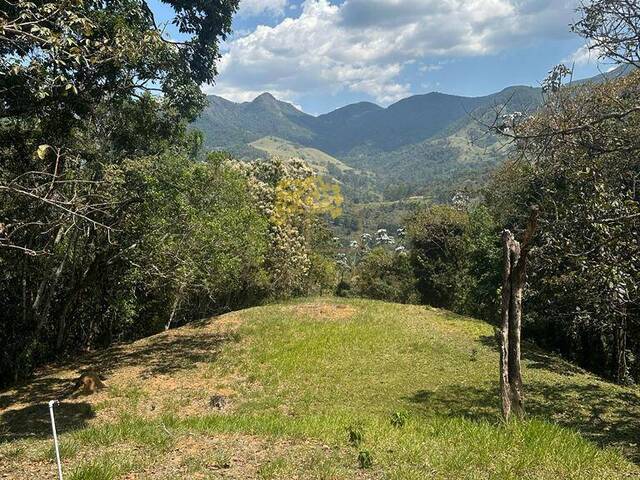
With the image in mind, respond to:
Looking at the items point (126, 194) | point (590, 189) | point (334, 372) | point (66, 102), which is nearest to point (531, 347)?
point (334, 372)

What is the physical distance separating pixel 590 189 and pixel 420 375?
393 inches

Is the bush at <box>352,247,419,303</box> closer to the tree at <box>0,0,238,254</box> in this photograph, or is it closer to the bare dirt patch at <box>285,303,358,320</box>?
the bare dirt patch at <box>285,303,358,320</box>

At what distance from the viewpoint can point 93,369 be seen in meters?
20.4

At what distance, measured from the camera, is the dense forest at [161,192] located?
29.3ft

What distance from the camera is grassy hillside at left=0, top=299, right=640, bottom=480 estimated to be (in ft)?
23.4

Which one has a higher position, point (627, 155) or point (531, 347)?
point (627, 155)

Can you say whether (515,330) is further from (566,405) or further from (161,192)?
(161,192)

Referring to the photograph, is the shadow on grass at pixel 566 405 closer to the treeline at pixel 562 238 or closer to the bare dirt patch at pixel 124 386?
the treeline at pixel 562 238

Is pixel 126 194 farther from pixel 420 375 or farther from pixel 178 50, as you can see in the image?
pixel 420 375

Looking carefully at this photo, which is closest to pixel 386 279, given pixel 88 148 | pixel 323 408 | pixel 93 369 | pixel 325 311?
pixel 325 311

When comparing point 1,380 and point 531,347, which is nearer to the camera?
point 1,380

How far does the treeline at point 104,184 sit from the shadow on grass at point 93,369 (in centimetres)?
215

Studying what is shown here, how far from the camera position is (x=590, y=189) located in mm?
12797

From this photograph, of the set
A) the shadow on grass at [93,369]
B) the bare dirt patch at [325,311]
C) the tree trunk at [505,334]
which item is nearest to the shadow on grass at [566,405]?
the tree trunk at [505,334]
